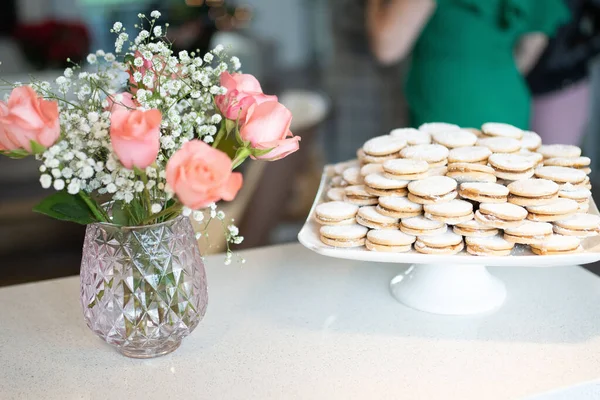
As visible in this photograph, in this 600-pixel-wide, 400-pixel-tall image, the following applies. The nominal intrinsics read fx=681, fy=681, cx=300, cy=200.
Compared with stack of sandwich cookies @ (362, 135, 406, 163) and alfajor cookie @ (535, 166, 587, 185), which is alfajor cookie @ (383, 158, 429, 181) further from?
alfajor cookie @ (535, 166, 587, 185)

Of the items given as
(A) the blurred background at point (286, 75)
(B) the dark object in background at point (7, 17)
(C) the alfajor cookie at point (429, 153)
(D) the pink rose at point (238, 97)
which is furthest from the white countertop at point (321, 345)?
(B) the dark object in background at point (7, 17)

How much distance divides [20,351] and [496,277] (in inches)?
29.2

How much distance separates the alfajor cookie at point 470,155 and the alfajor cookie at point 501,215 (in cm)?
10

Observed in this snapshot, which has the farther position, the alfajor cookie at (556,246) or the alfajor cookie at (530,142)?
the alfajor cookie at (530,142)

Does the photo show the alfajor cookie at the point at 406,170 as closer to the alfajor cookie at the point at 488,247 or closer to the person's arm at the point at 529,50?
the alfajor cookie at the point at 488,247

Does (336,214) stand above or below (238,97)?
below

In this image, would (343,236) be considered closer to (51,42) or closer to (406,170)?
(406,170)

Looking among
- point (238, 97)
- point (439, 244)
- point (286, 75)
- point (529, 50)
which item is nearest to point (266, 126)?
point (238, 97)

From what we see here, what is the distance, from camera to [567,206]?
0.95m

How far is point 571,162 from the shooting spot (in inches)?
42.1

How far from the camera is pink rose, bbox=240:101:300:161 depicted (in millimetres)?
790

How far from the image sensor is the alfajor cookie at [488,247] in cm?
92

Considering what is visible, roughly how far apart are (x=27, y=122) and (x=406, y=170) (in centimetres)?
53

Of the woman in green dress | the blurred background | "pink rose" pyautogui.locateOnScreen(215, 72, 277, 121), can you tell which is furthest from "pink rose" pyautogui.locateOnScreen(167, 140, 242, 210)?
the woman in green dress
